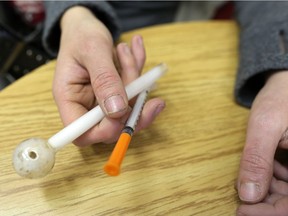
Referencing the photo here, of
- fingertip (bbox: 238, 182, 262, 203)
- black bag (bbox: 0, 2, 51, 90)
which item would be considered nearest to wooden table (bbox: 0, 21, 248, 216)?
fingertip (bbox: 238, 182, 262, 203)

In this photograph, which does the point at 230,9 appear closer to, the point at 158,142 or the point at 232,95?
the point at 232,95

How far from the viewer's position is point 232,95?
542 mm

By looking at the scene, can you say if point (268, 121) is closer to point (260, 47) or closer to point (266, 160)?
point (266, 160)

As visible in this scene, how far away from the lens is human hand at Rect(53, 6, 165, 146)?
0.38 meters

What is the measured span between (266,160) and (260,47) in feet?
0.75

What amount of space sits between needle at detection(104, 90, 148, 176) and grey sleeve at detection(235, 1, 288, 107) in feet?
0.57

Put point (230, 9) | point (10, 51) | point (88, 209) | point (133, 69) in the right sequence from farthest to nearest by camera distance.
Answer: point (230, 9) < point (10, 51) < point (133, 69) < point (88, 209)

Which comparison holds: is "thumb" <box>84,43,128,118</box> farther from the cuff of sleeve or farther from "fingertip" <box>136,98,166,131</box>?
the cuff of sleeve

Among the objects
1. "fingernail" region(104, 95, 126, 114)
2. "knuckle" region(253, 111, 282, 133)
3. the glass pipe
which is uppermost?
"fingernail" region(104, 95, 126, 114)

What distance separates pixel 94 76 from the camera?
41 cm

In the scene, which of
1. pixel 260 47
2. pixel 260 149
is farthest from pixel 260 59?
pixel 260 149

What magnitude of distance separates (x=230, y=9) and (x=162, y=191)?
2.44ft

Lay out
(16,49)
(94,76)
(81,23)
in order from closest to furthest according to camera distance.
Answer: (94,76), (81,23), (16,49)

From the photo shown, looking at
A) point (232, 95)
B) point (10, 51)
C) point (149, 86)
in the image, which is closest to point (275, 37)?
point (232, 95)
